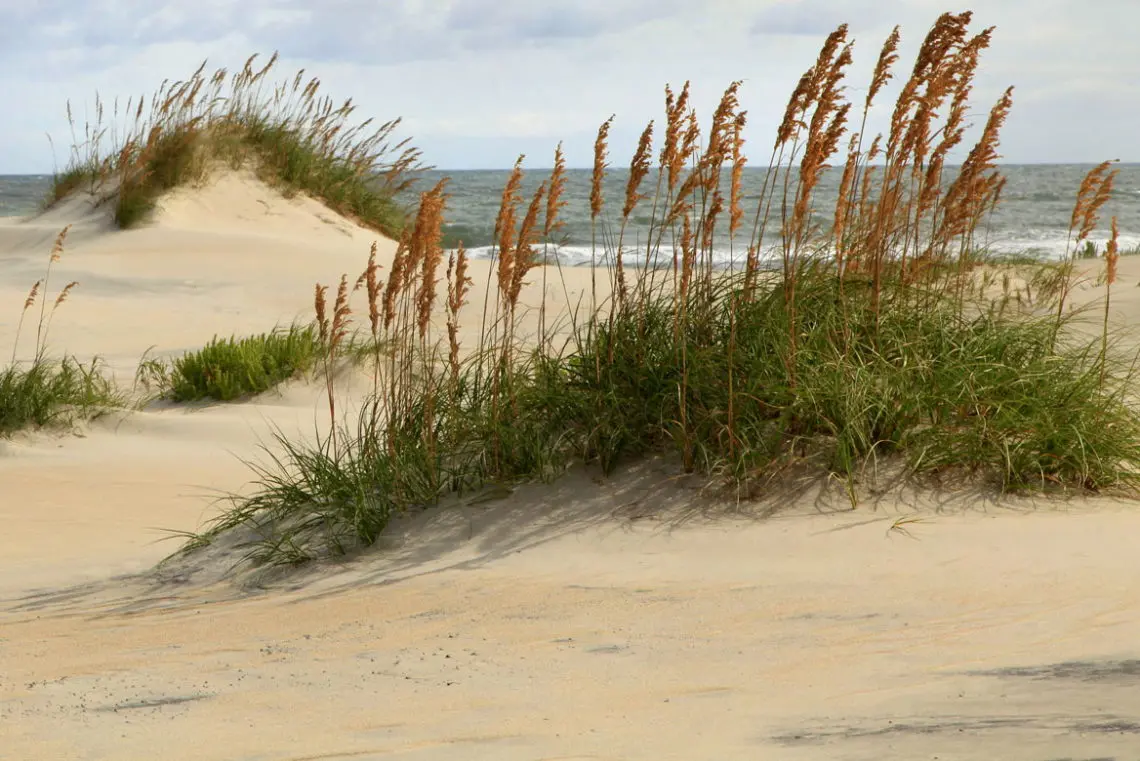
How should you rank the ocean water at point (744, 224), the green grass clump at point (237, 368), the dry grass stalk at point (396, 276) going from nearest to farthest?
the dry grass stalk at point (396, 276) < the green grass clump at point (237, 368) < the ocean water at point (744, 224)

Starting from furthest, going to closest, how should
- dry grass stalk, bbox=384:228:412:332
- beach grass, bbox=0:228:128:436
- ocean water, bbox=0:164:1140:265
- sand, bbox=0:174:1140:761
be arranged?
ocean water, bbox=0:164:1140:265, beach grass, bbox=0:228:128:436, dry grass stalk, bbox=384:228:412:332, sand, bbox=0:174:1140:761

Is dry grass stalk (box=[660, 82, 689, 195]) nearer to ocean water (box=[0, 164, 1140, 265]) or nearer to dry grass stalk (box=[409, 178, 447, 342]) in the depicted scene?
dry grass stalk (box=[409, 178, 447, 342])

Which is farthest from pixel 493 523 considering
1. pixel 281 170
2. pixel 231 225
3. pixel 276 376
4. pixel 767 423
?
pixel 281 170

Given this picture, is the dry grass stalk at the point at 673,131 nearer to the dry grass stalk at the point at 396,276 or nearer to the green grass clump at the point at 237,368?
the dry grass stalk at the point at 396,276

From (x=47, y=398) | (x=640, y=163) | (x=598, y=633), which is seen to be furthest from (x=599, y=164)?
(x=47, y=398)

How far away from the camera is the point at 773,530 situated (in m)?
4.26

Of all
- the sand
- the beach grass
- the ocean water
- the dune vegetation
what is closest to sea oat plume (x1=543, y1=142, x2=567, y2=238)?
the dune vegetation

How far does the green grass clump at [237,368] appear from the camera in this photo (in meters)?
8.13

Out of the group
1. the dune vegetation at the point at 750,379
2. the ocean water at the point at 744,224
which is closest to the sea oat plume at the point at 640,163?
the dune vegetation at the point at 750,379

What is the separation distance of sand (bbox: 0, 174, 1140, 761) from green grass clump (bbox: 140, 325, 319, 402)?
2.32 metres

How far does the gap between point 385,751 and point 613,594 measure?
4.16ft

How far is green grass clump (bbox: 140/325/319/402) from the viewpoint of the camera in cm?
813

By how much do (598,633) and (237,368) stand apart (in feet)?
17.1

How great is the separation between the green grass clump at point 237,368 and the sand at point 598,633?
91.4 inches
